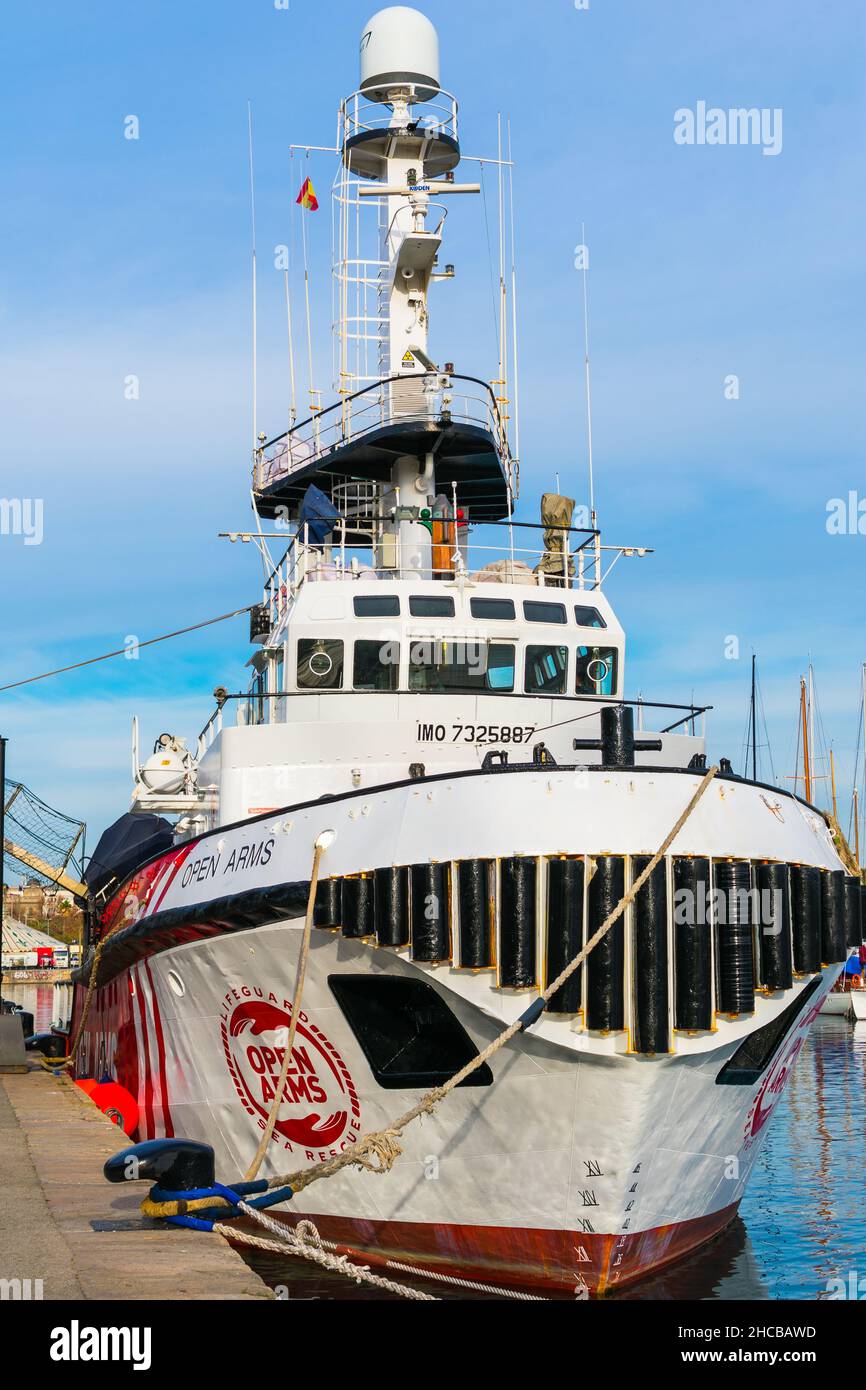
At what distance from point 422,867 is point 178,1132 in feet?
14.5

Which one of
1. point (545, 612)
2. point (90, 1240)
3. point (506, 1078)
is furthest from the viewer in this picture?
point (545, 612)

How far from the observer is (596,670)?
575 inches

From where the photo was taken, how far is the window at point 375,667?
534 inches

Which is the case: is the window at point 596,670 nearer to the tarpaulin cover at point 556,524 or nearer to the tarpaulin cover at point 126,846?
the tarpaulin cover at point 556,524

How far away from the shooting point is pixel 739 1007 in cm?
889

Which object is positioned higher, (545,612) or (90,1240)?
(545,612)

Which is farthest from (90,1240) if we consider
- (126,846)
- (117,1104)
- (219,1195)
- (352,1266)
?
(126,846)

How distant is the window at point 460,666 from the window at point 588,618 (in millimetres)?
1044

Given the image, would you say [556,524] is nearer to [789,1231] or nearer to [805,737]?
[789,1231]

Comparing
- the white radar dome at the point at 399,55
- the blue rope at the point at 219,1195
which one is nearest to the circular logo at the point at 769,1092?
the blue rope at the point at 219,1195

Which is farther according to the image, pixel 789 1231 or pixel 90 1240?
pixel 789 1231

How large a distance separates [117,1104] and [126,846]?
3.82 m
